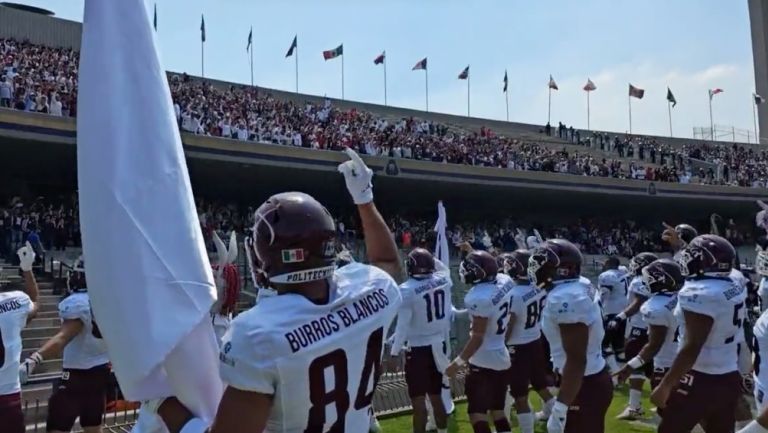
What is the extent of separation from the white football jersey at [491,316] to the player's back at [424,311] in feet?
2.98

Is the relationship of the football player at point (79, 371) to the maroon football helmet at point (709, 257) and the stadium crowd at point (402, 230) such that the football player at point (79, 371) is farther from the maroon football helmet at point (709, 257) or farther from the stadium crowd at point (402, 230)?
the maroon football helmet at point (709, 257)

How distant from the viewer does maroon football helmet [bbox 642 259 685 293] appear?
865 centimetres

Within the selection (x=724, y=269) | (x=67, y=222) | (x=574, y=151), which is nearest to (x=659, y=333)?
(x=724, y=269)

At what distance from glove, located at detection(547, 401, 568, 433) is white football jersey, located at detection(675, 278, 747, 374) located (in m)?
1.08

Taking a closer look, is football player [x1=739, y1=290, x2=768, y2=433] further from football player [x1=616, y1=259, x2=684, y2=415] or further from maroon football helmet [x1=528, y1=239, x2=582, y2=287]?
football player [x1=616, y1=259, x2=684, y2=415]

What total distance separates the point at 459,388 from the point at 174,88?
17338 mm

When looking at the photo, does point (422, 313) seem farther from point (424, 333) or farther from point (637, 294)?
point (637, 294)

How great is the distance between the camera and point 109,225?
264 centimetres

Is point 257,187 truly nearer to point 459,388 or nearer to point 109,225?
point 459,388

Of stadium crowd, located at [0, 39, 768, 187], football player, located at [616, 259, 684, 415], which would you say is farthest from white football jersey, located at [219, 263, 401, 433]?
stadium crowd, located at [0, 39, 768, 187]

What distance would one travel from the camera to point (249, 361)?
2.56m

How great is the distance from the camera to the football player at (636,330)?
10688mm

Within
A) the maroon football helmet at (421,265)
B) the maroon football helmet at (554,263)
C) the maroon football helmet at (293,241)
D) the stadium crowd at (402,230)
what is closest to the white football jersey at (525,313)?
the maroon football helmet at (421,265)

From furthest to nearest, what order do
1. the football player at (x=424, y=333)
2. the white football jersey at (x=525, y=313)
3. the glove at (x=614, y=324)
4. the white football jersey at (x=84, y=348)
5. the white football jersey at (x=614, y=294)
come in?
1. the white football jersey at (x=614, y=294)
2. the glove at (x=614, y=324)
3. the white football jersey at (x=525, y=313)
4. the football player at (x=424, y=333)
5. the white football jersey at (x=84, y=348)
